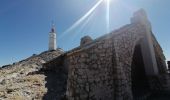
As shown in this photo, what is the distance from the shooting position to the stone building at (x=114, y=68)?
20.0 ft

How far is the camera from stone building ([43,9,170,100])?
6.11 m

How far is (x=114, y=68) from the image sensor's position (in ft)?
24.0

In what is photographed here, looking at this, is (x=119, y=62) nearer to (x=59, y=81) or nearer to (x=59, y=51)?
(x=59, y=81)

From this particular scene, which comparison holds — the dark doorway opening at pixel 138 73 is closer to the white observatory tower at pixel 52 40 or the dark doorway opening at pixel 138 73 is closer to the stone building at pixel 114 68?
the stone building at pixel 114 68

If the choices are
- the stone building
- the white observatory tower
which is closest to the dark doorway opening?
the stone building

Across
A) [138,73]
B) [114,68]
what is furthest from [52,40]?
[114,68]

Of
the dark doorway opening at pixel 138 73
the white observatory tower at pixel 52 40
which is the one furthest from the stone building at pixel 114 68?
the white observatory tower at pixel 52 40

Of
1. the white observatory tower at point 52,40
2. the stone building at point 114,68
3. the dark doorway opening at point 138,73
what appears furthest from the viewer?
the white observatory tower at point 52,40

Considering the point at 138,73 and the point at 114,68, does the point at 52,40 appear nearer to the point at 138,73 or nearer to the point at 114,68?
the point at 138,73

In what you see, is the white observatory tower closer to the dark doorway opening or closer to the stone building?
the stone building

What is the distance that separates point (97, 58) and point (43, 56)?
9.04m

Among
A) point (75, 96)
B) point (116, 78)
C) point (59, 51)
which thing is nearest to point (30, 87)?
point (75, 96)

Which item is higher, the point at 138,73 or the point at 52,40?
the point at 52,40

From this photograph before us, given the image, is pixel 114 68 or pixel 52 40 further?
pixel 52 40
